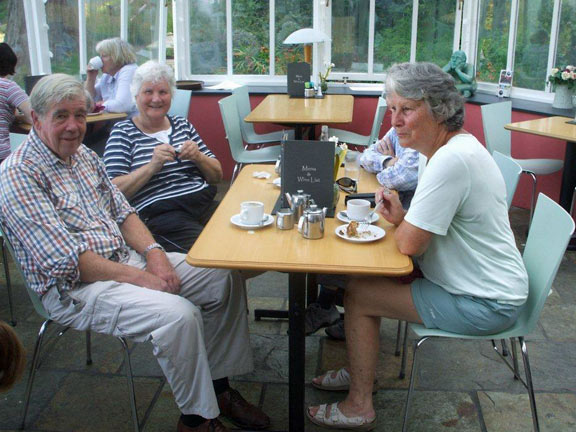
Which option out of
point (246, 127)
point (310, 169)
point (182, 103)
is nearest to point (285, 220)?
point (310, 169)

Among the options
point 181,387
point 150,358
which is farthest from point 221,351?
point 150,358

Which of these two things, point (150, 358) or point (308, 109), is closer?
point (150, 358)

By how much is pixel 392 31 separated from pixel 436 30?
43 centimetres

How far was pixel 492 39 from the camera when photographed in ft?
18.6

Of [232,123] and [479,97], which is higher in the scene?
[479,97]

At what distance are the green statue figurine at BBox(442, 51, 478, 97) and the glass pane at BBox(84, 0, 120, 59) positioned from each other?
10.4 feet

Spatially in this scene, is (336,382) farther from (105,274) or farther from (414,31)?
(414,31)

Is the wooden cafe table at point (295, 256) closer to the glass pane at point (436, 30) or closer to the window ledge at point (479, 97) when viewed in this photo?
the window ledge at point (479, 97)

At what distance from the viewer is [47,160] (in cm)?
212

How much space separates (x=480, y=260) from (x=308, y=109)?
10.4 ft

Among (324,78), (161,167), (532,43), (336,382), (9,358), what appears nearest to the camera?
(9,358)

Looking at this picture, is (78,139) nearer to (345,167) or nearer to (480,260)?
(345,167)

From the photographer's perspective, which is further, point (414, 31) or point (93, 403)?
point (414, 31)

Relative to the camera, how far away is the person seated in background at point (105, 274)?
6.50 ft
